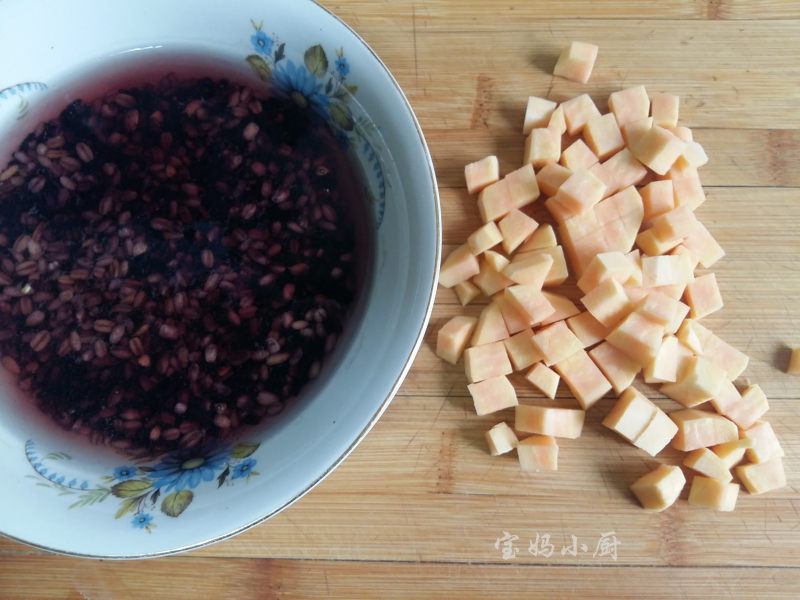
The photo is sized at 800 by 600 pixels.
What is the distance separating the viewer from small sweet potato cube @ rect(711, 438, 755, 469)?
1.01 meters

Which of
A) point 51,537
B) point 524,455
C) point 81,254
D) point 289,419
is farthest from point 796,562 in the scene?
point 81,254

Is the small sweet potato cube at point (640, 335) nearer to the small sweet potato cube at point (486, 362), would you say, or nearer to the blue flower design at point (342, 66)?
the small sweet potato cube at point (486, 362)

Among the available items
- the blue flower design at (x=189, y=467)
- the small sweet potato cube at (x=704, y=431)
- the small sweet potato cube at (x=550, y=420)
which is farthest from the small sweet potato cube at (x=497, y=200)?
the blue flower design at (x=189, y=467)

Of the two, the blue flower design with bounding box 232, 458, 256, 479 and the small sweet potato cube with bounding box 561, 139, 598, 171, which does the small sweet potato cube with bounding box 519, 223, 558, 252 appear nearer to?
the small sweet potato cube with bounding box 561, 139, 598, 171

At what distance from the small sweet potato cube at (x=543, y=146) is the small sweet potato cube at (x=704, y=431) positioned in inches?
19.5

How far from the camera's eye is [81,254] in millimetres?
978

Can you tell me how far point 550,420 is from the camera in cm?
99

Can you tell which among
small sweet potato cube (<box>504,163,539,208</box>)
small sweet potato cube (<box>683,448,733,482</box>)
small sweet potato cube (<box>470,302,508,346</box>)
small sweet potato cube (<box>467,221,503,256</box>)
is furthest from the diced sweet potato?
small sweet potato cube (<box>683,448,733,482</box>)

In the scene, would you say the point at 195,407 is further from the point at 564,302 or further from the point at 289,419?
the point at 564,302

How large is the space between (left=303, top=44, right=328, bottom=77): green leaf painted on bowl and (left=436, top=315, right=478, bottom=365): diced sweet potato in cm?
45

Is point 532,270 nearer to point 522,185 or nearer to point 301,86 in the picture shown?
point 522,185

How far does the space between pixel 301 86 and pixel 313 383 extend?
45 centimetres

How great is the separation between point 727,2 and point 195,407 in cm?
116

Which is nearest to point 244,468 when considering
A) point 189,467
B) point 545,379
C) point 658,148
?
point 189,467
